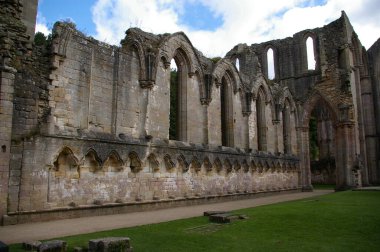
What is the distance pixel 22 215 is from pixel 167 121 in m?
6.18

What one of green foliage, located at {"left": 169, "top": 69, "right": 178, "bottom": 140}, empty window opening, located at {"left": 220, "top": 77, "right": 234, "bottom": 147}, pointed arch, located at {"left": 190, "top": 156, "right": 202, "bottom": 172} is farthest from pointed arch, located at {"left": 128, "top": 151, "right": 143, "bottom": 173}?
empty window opening, located at {"left": 220, "top": 77, "right": 234, "bottom": 147}

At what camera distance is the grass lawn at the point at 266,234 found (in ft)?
17.3

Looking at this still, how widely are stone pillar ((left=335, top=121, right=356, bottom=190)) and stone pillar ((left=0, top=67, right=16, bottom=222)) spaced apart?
18.4 meters

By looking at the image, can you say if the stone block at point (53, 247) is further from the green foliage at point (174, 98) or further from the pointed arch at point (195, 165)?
the green foliage at point (174, 98)

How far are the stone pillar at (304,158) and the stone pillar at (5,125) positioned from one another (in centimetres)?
1804

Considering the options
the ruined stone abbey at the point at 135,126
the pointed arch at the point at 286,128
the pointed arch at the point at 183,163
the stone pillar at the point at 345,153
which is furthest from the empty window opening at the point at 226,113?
the stone pillar at the point at 345,153

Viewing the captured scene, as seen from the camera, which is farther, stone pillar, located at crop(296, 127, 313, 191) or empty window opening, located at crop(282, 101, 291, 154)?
stone pillar, located at crop(296, 127, 313, 191)

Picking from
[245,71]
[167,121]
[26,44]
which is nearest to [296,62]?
[245,71]

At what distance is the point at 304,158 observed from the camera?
2286 centimetres

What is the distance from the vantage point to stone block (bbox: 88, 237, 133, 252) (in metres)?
4.77

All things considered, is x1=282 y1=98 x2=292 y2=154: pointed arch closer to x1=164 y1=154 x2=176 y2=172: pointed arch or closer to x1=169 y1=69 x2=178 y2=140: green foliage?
x1=169 y1=69 x2=178 y2=140: green foliage

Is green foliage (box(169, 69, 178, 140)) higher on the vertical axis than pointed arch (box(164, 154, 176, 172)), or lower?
higher

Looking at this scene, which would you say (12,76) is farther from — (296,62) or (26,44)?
(296,62)

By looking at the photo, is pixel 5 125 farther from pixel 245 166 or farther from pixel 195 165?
pixel 245 166
